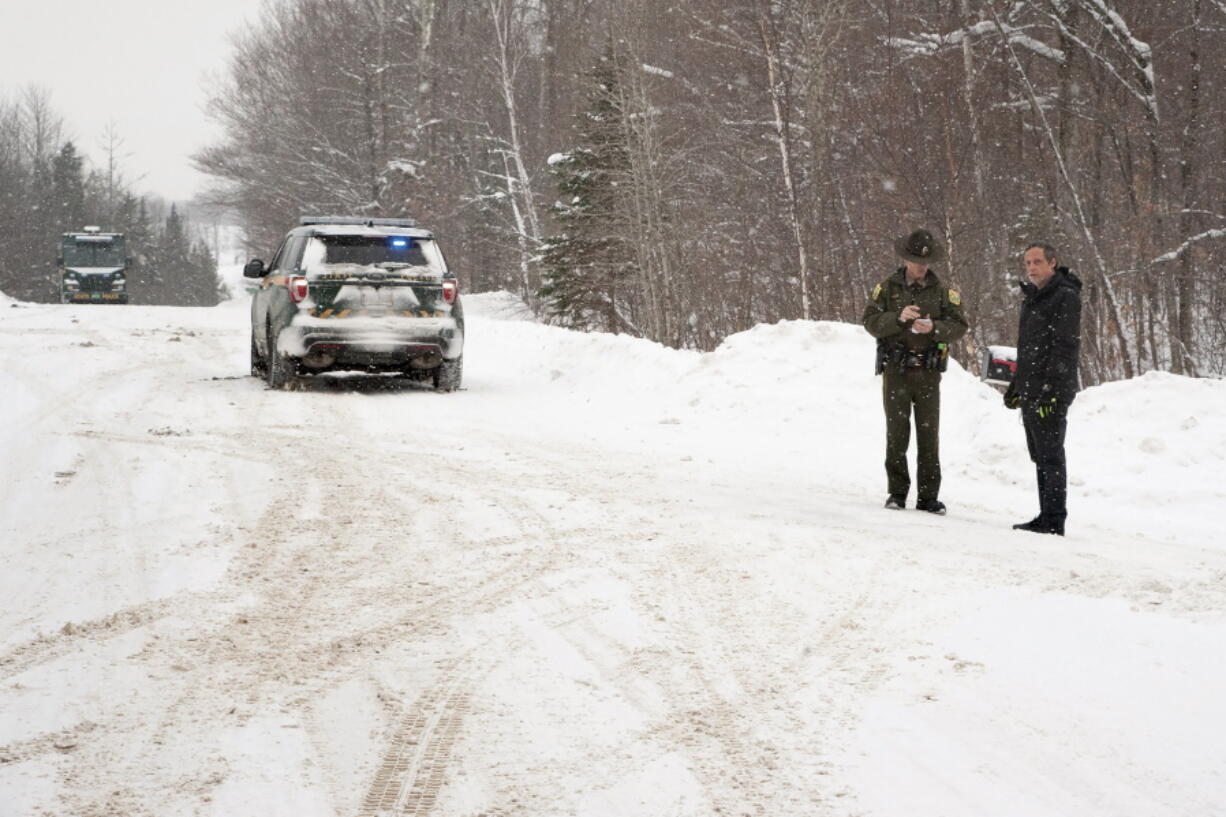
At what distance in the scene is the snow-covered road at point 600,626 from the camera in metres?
3.20

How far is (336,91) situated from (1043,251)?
123 feet

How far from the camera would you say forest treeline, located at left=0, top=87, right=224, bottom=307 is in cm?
7000

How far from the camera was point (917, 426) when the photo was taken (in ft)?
25.3

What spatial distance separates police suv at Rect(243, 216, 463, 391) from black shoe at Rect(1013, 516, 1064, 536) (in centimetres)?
767

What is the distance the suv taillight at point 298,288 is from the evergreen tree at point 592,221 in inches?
514

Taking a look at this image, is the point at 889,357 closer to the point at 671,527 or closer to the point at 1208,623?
the point at 671,527

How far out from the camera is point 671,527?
21.6 feet

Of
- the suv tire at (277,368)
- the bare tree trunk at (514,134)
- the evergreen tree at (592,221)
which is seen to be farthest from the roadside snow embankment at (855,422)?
the bare tree trunk at (514,134)

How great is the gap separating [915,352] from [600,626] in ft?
12.3

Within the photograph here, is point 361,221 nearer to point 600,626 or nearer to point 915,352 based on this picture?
point 915,352

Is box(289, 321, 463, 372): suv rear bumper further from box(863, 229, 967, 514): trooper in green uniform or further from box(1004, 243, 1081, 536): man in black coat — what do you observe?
box(1004, 243, 1081, 536): man in black coat

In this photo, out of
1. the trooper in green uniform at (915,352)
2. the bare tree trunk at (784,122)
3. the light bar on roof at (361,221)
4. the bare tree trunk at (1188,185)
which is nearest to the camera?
the trooper in green uniform at (915,352)

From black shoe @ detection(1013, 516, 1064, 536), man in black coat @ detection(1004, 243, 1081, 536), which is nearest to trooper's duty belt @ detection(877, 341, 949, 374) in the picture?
man in black coat @ detection(1004, 243, 1081, 536)

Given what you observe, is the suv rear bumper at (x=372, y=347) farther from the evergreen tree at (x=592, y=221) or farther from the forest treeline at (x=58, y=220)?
the forest treeline at (x=58, y=220)
